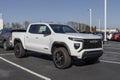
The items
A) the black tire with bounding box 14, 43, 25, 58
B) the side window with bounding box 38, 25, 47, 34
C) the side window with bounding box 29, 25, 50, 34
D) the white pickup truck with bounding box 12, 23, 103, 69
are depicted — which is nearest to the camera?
the white pickup truck with bounding box 12, 23, 103, 69

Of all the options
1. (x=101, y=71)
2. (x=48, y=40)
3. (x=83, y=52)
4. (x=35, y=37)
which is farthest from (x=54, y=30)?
(x=101, y=71)

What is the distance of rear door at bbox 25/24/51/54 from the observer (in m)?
11.0

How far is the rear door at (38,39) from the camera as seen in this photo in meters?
11.0

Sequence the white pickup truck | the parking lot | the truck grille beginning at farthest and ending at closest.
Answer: the truck grille → the white pickup truck → the parking lot

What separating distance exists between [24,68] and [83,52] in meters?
2.53

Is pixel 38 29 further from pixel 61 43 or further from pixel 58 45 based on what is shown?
pixel 61 43

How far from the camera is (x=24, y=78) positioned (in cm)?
827

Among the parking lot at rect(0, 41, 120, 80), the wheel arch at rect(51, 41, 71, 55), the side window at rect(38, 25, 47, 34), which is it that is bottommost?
the parking lot at rect(0, 41, 120, 80)

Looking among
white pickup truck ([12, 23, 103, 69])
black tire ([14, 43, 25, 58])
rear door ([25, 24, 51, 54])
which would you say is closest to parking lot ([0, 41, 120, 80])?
white pickup truck ([12, 23, 103, 69])

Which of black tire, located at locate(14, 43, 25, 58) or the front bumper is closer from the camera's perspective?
the front bumper

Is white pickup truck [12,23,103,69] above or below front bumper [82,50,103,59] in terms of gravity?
above

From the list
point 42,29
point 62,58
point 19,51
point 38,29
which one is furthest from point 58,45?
point 19,51

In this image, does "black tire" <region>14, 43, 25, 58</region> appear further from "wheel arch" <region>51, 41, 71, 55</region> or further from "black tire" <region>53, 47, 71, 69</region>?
"black tire" <region>53, 47, 71, 69</region>

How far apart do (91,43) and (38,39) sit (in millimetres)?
2670
